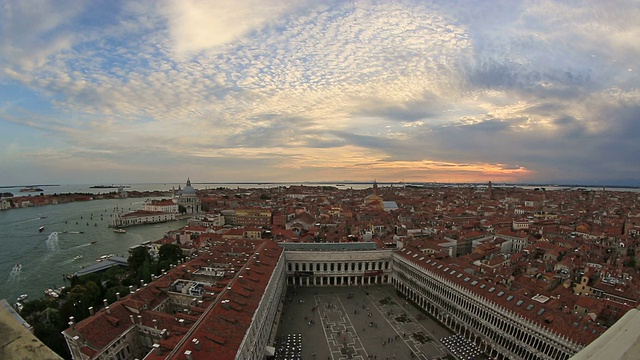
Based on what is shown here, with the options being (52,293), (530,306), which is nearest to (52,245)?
(52,293)

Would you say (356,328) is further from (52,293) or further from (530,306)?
(52,293)

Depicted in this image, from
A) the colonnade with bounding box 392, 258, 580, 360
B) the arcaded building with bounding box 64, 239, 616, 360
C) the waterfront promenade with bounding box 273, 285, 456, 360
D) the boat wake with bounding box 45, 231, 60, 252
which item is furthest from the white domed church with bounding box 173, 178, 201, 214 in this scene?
the colonnade with bounding box 392, 258, 580, 360

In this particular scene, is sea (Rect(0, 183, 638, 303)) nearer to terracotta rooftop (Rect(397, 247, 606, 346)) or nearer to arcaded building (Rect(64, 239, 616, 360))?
arcaded building (Rect(64, 239, 616, 360))

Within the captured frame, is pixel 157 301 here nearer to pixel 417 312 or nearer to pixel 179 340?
pixel 179 340

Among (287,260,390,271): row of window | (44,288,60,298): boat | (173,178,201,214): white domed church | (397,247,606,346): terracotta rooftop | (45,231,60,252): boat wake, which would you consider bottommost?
Answer: (44,288,60,298): boat

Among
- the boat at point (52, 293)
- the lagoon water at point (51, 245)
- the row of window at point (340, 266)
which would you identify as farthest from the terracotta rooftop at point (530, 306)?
the lagoon water at point (51, 245)

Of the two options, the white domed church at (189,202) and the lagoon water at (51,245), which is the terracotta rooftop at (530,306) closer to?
the lagoon water at (51,245)
